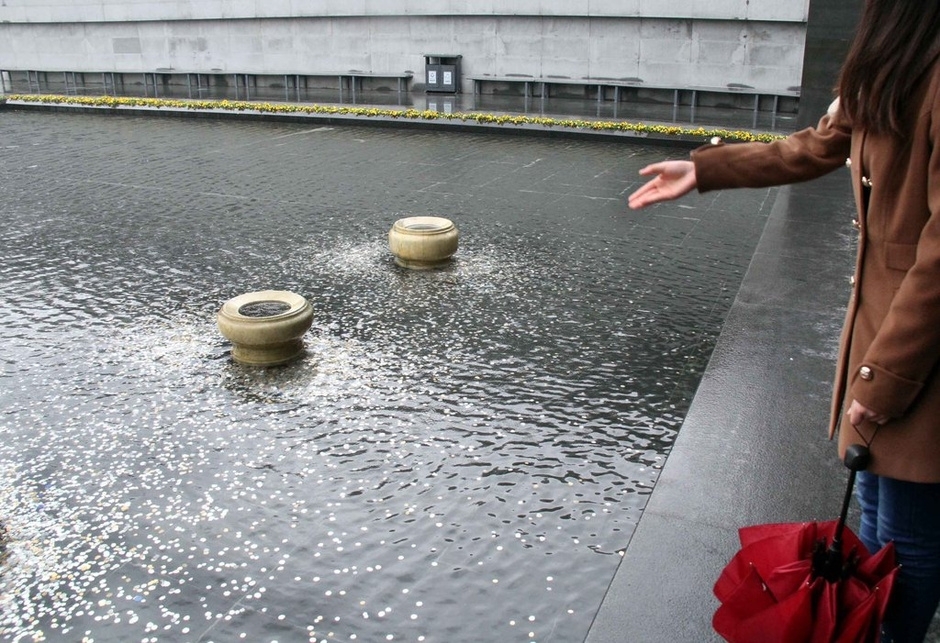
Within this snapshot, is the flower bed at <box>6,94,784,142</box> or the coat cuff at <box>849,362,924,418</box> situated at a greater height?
the coat cuff at <box>849,362,924,418</box>

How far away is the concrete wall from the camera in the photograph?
2002 cm

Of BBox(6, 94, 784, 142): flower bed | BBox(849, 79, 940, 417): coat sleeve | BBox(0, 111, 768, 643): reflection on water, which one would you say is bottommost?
BBox(0, 111, 768, 643): reflection on water

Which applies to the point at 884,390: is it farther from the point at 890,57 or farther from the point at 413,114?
the point at 413,114

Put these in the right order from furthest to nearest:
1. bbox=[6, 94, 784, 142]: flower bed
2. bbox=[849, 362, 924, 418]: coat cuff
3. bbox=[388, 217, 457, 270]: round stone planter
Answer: bbox=[6, 94, 784, 142]: flower bed < bbox=[388, 217, 457, 270]: round stone planter < bbox=[849, 362, 924, 418]: coat cuff

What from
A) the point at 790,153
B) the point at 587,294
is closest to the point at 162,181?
the point at 587,294

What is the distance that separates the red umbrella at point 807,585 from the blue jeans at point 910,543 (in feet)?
0.22

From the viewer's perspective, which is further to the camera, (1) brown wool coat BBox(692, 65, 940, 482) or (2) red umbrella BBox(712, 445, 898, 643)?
(2) red umbrella BBox(712, 445, 898, 643)

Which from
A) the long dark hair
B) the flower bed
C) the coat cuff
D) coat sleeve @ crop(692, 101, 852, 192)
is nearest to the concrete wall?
the flower bed

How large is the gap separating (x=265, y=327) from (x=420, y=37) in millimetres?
19202

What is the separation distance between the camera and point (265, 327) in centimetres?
577

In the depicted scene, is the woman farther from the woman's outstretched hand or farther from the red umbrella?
the woman's outstretched hand

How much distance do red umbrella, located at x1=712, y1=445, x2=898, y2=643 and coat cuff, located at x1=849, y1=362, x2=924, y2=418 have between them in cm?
14

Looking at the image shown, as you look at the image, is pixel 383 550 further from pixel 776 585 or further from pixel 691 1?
pixel 691 1

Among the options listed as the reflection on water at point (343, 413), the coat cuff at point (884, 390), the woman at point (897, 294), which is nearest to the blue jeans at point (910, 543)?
the woman at point (897, 294)
